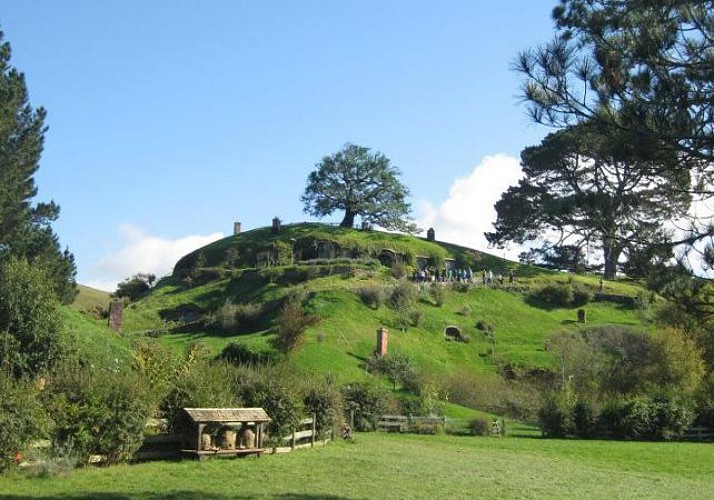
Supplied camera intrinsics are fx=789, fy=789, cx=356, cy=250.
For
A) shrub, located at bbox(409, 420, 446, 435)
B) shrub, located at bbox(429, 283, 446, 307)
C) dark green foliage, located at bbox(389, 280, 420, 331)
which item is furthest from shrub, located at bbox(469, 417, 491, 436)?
shrub, located at bbox(429, 283, 446, 307)

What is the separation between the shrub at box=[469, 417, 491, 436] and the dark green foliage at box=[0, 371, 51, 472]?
24.7 m

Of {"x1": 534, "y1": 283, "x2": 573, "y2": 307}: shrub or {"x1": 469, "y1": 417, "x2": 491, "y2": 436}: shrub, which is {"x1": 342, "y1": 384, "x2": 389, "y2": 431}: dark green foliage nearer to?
{"x1": 469, "y1": 417, "x2": 491, "y2": 436}: shrub

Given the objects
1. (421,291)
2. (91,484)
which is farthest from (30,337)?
(421,291)

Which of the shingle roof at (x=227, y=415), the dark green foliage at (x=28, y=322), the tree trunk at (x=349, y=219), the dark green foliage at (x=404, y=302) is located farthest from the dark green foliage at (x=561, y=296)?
the shingle roof at (x=227, y=415)

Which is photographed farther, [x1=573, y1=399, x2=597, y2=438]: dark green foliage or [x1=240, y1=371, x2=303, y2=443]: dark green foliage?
[x1=573, y1=399, x2=597, y2=438]: dark green foliage

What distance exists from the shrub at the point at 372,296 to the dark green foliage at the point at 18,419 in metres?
47.2

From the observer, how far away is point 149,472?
54.6 ft

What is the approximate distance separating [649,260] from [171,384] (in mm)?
12635

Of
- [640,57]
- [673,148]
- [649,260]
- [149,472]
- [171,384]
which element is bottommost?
[149,472]

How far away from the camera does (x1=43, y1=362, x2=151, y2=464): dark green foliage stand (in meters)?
16.5

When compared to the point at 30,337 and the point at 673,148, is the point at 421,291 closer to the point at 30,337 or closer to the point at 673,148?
the point at 30,337

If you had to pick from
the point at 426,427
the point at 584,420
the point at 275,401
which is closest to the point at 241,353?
the point at 426,427

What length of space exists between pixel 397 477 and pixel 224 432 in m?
4.80

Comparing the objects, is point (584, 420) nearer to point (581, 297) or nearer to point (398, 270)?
point (581, 297)
